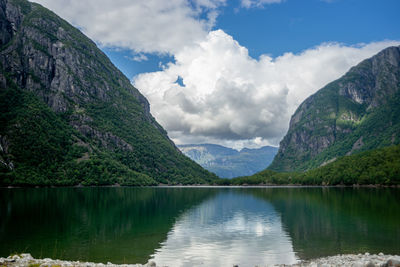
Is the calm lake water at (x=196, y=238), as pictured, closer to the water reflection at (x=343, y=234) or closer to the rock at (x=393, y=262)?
the water reflection at (x=343, y=234)

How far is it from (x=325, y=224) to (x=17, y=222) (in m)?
57.1

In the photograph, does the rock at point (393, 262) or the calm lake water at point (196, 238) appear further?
the calm lake water at point (196, 238)

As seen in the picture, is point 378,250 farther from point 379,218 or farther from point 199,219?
point 199,219

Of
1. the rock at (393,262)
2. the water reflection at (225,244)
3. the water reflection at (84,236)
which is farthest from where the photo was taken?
the water reflection at (84,236)

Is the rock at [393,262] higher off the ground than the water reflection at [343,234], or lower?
higher

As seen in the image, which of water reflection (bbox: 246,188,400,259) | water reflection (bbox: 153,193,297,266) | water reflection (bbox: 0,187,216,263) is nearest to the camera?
water reflection (bbox: 153,193,297,266)

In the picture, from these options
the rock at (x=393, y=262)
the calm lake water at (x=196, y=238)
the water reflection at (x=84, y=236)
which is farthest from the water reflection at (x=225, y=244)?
the rock at (x=393, y=262)

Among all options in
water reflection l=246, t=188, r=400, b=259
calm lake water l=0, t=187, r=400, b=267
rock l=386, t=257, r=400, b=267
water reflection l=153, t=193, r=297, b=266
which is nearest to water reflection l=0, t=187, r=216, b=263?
calm lake water l=0, t=187, r=400, b=267

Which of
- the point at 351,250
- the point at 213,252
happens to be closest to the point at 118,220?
the point at 213,252

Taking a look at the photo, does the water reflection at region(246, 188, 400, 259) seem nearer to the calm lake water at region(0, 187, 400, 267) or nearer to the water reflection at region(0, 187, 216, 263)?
the calm lake water at region(0, 187, 400, 267)

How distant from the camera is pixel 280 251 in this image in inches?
1543

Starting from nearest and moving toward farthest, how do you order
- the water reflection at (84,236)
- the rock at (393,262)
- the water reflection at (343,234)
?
the rock at (393,262), the water reflection at (84,236), the water reflection at (343,234)

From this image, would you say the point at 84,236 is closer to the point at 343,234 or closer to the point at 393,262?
the point at 343,234

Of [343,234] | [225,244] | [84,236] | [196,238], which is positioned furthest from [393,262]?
[84,236]
